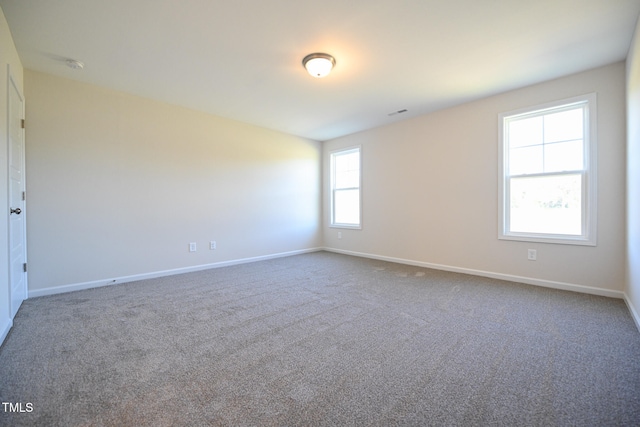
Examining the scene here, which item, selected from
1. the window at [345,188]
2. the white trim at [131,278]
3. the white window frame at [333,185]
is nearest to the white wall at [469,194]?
the white window frame at [333,185]

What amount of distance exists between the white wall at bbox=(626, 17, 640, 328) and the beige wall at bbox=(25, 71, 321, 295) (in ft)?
15.4

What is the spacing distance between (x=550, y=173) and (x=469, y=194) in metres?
0.94

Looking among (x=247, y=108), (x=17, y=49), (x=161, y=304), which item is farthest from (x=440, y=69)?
(x=17, y=49)

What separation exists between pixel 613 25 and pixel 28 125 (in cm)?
588

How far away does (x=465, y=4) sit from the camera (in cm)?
207

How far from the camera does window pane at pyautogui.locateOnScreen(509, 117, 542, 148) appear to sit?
3492mm

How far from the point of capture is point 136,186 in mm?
3750

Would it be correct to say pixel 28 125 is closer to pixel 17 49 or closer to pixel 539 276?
pixel 17 49

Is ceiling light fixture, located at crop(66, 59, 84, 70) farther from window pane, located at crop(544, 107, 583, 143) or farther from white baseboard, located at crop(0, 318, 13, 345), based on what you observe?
window pane, located at crop(544, 107, 583, 143)

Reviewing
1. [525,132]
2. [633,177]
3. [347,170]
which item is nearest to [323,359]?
[633,177]

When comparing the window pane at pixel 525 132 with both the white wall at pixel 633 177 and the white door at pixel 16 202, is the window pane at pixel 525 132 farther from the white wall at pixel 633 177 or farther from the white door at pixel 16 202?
the white door at pixel 16 202

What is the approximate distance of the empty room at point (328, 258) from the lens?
5.11ft

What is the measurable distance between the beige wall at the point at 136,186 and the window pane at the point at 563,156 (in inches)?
165

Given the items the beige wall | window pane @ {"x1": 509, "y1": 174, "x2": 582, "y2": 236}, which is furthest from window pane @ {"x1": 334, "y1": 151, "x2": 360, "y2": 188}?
window pane @ {"x1": 509, "y1": 174, "x2": 582, "y2": 236}
